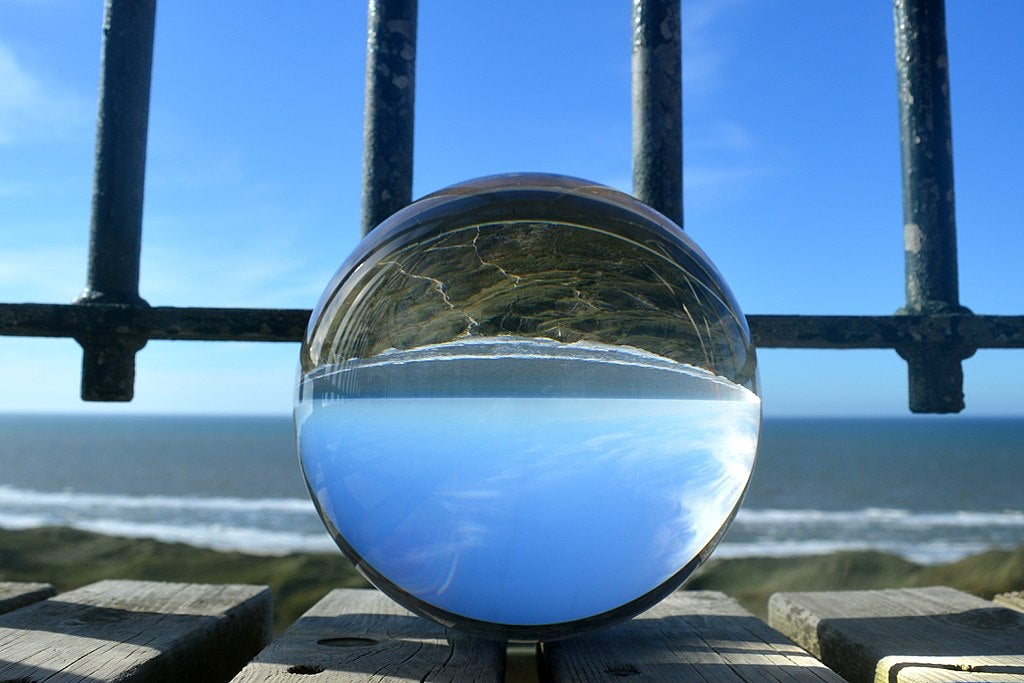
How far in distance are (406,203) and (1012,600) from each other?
2.62 m

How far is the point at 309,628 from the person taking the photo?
6.85 ft

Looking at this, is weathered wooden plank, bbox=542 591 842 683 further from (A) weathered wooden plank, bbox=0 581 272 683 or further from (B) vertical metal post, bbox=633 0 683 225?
(B) vertical metal post, bbox=633 0 683 225

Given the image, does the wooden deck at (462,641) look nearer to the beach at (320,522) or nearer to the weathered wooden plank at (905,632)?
the weathered wooden plank at (905,632)

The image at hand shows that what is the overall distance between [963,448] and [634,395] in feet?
233

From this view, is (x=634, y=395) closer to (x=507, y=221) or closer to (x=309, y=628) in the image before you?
(x=507, y=221)

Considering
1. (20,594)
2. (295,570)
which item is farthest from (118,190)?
(295,570)

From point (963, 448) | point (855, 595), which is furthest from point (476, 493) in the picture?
point (963, 448)

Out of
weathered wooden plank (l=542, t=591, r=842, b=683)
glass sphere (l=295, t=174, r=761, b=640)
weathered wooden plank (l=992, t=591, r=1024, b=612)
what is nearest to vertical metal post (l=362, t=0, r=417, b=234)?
glass sphere (l=295, t=174, r=761, b=640)

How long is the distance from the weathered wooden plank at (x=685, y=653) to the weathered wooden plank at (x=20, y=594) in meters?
1.61

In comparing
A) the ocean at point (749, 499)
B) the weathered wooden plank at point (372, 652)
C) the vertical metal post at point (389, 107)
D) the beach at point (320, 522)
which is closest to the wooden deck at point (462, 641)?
the weathered wooden plank at point (372, 652)

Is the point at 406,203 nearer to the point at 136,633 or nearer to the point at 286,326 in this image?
the point at 286,326

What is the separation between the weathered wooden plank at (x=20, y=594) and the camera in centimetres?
233

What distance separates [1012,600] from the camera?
2553 millimetres

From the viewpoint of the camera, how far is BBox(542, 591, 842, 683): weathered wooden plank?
1.68 m
